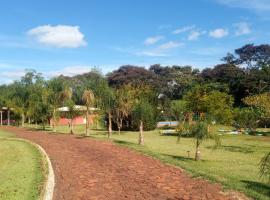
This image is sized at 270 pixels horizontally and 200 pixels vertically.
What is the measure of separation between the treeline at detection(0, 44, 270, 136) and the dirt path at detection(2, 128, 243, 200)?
7365mm

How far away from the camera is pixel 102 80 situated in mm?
31312

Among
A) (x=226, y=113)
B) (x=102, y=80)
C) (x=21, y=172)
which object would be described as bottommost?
(x=21, y=172)

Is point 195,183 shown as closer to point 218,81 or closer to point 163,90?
point 218,81

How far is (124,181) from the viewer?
11086mm

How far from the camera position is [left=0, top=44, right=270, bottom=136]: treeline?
31.0 metres

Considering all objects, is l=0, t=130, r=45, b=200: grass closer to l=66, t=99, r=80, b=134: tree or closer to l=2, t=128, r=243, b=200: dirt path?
l=2, t=128, r=243, b=200: dirt path

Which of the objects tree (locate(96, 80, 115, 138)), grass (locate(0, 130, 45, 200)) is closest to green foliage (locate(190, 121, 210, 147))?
grass (locate(0, 130, 45, 200))

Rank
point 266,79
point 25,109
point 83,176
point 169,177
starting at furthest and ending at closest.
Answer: point 266,79
point 25,109
point 83,176
point 169,177

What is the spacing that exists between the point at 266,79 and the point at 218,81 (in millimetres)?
11641

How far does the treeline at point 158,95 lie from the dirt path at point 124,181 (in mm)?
7365

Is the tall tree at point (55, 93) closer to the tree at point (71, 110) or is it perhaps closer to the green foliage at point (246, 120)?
the tree at point (71, 110)

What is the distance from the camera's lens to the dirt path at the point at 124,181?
941 centimetres

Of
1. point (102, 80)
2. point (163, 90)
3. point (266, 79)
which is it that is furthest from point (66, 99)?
point (163, 90)

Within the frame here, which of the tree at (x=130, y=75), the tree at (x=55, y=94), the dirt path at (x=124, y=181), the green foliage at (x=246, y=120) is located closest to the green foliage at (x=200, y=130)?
the dirt path at (x=124, y=181)
